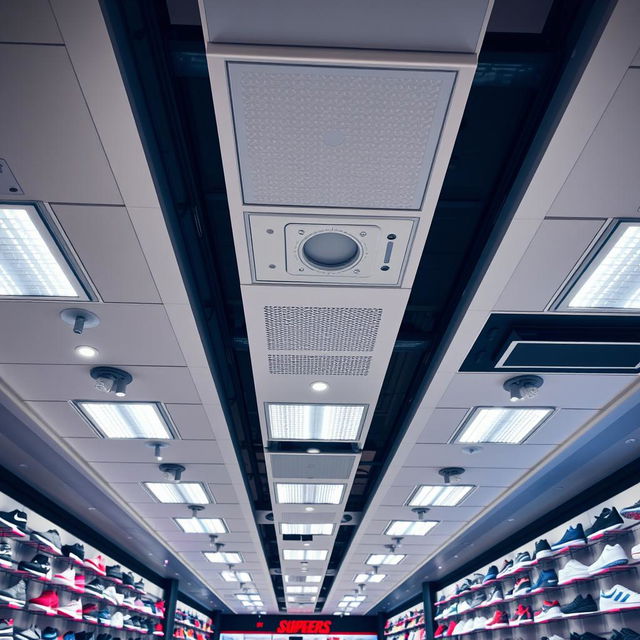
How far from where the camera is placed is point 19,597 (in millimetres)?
4777

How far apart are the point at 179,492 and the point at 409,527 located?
303 centimetres

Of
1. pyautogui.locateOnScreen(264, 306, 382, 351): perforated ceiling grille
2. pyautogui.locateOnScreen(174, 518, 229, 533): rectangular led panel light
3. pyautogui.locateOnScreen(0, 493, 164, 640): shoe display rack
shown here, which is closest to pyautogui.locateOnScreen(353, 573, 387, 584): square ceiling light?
pyautogui.locateOnScreen(174, 518, 229, 533): rectangular led panel light

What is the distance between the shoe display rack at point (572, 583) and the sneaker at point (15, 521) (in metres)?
5.33

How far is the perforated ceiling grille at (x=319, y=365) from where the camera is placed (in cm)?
302

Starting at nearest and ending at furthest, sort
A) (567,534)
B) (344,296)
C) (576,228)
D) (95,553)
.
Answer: (576,228), (344,296), (567,534), (95,553)

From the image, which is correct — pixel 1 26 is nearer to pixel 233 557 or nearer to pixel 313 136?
pixel 313 136

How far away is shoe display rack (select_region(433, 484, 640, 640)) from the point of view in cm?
441

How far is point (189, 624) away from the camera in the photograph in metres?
12.0

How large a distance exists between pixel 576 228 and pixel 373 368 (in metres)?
1.41

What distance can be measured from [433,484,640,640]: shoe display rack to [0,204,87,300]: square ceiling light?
4458mm

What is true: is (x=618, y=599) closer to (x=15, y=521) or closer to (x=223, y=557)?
(x=15, y=521)

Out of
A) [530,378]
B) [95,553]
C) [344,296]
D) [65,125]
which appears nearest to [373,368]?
[344,296]

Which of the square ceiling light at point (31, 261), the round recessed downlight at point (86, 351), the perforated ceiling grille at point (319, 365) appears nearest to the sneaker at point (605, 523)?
the perforated ceiling grille at point (319, 365)

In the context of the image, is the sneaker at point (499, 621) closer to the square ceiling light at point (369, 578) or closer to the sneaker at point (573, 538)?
the sneaker at point (573, 538)
